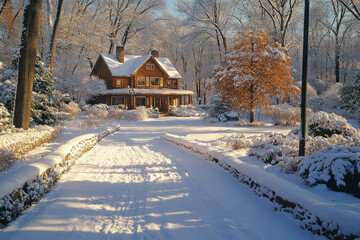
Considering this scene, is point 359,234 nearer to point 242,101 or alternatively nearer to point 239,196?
point 239,196

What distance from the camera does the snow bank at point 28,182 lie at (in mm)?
3646

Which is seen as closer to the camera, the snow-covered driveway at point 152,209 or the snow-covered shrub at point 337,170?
the snow-covered driveway at point 152,209

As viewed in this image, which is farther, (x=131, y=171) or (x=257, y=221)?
(x=131, y=171)

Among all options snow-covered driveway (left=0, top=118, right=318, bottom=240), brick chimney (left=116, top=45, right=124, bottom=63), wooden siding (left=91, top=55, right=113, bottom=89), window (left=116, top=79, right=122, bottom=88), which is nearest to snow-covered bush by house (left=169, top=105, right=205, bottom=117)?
window (left=116, top=79, right=122, bottom=88)

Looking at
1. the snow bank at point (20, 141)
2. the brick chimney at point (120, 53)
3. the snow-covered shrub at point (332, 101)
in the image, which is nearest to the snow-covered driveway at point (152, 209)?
the snow bank at point (20, 141)

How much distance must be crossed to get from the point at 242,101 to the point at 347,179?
14384mm


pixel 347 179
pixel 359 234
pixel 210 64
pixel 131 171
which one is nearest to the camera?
pixel 359 234

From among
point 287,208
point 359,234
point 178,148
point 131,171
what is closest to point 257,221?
point 287,208

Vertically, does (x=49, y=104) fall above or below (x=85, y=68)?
below

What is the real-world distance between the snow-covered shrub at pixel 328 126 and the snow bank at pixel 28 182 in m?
8.55

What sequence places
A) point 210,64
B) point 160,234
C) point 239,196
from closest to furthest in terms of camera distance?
point 160,234
point 239,196
point 210,64

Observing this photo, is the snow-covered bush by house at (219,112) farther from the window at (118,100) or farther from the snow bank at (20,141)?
the window at (118,100)

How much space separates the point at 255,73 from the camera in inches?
680

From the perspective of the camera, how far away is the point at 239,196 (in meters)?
4.91
